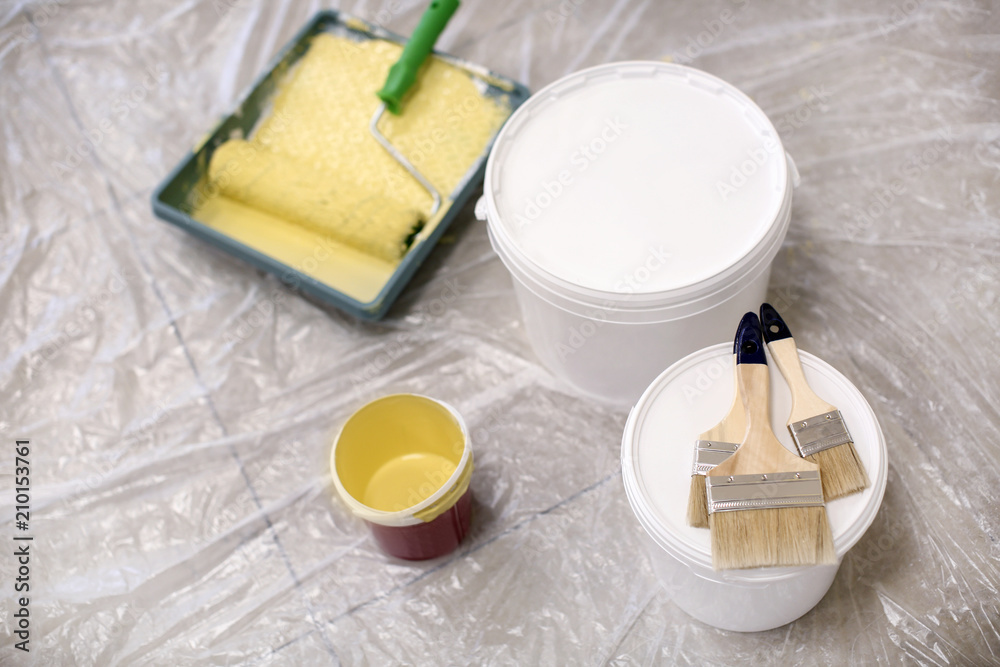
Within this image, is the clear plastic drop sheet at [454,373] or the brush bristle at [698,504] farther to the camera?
the clear plastic drop sheet at [454,373]

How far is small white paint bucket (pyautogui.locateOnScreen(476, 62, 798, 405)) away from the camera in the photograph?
2.95 ft

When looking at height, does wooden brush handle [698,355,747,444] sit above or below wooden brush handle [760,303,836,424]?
below

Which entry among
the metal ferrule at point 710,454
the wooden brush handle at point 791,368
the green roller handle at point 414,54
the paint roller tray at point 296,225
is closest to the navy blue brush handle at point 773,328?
the wooden brush handle at point 791,368

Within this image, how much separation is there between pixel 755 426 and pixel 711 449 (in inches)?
1.9

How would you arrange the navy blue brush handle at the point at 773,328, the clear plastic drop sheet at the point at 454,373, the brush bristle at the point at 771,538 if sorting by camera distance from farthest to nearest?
the clear plastic drop sheet at the point at 454,373
the navy blue brush handle at the point at 773,328
the brush bristle at the point at 771,538

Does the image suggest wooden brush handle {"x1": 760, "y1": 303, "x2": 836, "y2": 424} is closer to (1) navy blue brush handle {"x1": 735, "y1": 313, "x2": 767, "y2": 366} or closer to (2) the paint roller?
(1) navy blue brush handle {"x1": 735, "y1": 313, "x2": 767, "y2": 366}

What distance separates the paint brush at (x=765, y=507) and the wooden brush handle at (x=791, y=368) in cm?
4

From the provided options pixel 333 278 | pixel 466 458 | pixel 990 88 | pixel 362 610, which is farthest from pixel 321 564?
pixel 990 88

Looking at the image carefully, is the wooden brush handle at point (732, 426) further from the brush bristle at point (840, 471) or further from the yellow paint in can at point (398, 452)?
the yellow paint in can at point (398, 452)

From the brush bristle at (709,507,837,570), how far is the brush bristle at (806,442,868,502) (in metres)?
0.03

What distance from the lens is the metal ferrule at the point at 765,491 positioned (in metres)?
0.77

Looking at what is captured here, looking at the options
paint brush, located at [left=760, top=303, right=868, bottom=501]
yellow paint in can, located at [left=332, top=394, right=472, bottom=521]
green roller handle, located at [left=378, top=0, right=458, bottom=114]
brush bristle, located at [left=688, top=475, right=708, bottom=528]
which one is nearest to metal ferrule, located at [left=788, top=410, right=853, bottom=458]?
paint brush, located at [left=760, top=303, right=868, bottom=501]

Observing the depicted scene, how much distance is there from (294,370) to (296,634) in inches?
14.9

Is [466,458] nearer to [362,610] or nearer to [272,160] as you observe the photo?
[362,610]
